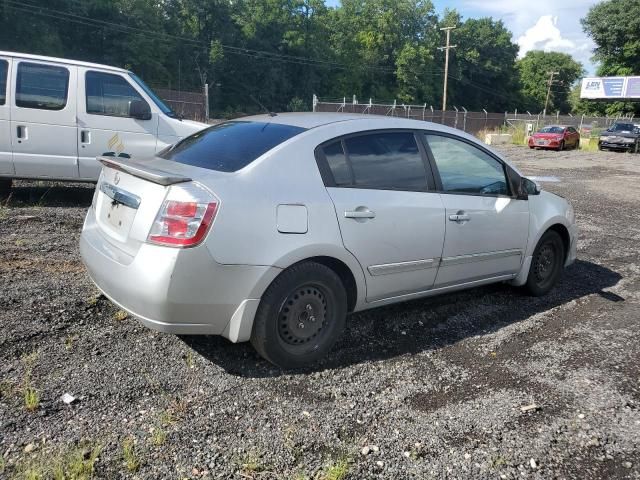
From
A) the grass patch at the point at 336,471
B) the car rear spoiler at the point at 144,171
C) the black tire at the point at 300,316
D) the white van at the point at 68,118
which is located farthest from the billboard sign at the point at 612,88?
the grass patch at the point at 336,471

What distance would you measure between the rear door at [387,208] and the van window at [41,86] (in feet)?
16.7

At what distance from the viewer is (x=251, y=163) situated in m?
3.40

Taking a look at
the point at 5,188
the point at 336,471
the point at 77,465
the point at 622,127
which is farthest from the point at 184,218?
the point at 622,127

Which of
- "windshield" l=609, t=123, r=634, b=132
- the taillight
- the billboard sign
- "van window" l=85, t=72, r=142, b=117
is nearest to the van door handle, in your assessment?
the taillight

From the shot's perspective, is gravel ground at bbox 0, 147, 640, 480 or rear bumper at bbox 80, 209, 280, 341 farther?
rear bumper at bbox 80, 209, 280, 341

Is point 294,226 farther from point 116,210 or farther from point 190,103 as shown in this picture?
point 190,103

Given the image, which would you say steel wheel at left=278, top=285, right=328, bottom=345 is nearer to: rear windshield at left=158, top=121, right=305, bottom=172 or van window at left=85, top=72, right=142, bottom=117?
rear windshield at left=158, top=121, right=305, bottom=172

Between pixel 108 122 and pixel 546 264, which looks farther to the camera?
pixel 108 122

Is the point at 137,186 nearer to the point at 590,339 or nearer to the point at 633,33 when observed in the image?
the point at 590,339

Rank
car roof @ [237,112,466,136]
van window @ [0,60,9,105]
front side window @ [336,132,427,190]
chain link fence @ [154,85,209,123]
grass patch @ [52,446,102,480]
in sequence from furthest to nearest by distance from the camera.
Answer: chain link fence @ [154,85,209,123] < van window @ [0,60,9,105] < car roof @ [237,112,466,136] < front side window @ [336,132,427,190] < grass patch @ [52,446,102,480]

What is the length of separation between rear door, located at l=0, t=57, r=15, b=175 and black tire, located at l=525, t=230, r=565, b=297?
6424 mm

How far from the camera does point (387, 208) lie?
377 centimetres

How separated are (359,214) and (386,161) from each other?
1.82 ft

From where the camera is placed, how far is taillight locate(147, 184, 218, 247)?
9.98ft
